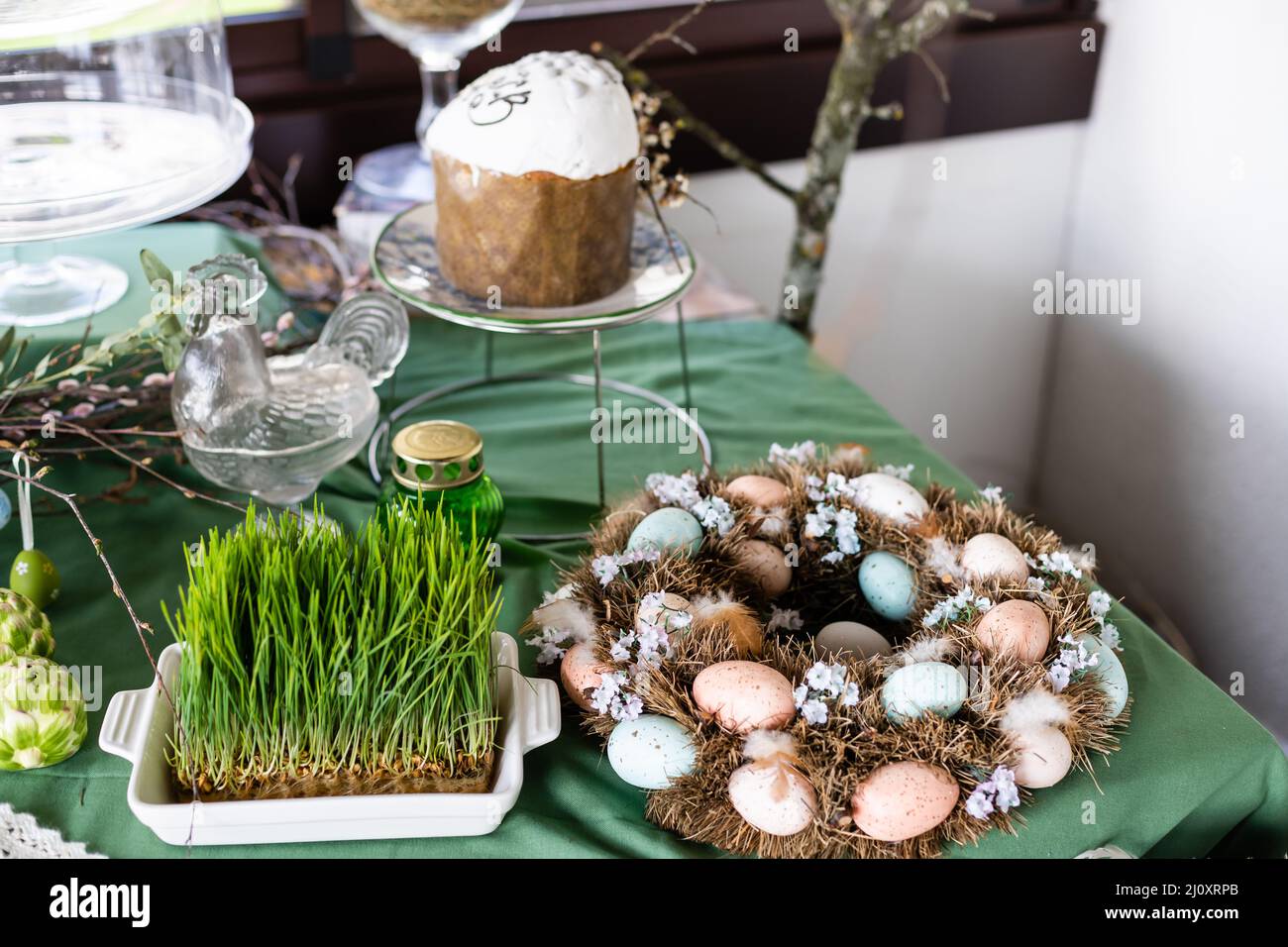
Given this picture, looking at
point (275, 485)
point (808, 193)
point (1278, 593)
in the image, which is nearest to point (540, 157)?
point (275, 485)

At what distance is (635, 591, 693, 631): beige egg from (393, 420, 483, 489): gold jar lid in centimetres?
15

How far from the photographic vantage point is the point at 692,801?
541 mm

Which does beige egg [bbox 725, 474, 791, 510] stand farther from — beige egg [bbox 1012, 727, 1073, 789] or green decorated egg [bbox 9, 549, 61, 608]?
green decorated egg [bbox 9, 549, 61, 608]

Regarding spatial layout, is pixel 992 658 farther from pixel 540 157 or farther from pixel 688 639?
pixel 540 157

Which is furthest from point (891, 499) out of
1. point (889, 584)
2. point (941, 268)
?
point (941, 268)

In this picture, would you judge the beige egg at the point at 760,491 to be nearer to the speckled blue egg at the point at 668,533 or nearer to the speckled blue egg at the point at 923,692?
the speckled blue egg at the point at 668,533

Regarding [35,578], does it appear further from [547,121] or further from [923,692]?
[923,692]

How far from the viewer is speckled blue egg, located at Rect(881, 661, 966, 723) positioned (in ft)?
1.76

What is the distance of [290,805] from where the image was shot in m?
0.52

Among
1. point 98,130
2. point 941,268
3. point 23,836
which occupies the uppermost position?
point 98,130

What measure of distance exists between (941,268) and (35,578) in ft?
3.88

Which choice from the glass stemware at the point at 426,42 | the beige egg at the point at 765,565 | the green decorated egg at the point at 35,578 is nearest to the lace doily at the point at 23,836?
the green decorated egg at the point at 35,578

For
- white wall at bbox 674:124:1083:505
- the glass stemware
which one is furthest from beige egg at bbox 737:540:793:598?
white wall at bbox 674:124:1083:505

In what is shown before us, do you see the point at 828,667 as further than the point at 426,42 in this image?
No
